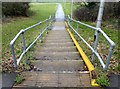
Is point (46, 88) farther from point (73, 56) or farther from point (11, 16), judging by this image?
point (11, 16)

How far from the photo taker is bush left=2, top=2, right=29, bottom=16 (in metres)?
20.8

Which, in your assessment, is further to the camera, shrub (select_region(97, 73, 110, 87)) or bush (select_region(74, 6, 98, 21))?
bush (select_region(74, 6, 98, 21))

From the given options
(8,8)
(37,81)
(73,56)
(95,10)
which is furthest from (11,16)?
(37,81)

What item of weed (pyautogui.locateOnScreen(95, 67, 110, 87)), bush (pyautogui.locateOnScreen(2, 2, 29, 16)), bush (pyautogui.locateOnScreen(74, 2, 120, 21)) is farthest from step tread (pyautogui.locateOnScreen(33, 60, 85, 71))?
bush (pyautogui.locateOnScreen(2, 2, 29, 16))

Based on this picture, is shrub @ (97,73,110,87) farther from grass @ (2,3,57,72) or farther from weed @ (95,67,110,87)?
grass @ (2,3,57,72)

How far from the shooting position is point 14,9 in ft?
69.9

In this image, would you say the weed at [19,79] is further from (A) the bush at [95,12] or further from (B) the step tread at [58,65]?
(A) the bush at [95,12]

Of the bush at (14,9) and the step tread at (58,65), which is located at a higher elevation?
the bush at (14,9)

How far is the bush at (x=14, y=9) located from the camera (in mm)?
20781

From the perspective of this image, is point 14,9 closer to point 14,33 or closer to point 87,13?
Answer: point 87,13

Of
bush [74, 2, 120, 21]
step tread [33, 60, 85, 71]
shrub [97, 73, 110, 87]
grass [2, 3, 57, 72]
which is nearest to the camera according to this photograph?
shrub [97, 73, 110, 87]

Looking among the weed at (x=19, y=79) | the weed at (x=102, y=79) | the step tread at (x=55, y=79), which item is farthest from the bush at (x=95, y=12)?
the weed at (x=19, y=79)

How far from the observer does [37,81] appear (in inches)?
154

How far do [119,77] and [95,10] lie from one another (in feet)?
51.9
